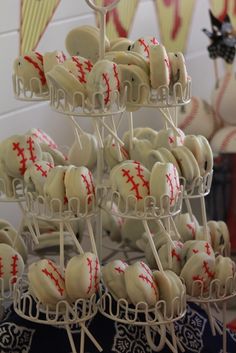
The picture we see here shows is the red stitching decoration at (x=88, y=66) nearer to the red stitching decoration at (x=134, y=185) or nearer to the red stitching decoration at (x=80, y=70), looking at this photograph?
the red stitching decoration at (x=80, y=70)

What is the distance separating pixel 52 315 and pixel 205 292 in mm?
249

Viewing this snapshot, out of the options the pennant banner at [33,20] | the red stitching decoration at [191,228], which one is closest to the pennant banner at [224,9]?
the pennant banner at [33,20]

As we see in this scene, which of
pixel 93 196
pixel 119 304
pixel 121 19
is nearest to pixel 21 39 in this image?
pixel 121 19

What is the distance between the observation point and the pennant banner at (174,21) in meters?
2.15

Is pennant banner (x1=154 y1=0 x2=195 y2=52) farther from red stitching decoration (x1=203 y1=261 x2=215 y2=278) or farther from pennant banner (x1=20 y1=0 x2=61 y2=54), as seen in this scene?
red stitching decoration (x1=203 y1=261 x2=215 y2=278)

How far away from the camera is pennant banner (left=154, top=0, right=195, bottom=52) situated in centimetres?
215

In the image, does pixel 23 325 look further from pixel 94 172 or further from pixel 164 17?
pixel 164 17

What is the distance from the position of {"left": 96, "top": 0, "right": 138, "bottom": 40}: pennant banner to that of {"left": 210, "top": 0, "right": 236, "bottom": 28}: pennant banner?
449 millimetres

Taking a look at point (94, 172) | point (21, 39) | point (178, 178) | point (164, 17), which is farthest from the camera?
point (164, 17)

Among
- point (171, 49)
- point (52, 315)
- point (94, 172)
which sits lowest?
point (52, 315)

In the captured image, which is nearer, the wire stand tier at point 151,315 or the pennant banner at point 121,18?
the wire stand tier at point 151,315

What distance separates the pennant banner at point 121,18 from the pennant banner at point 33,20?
201 mm

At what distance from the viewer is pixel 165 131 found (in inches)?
52.5

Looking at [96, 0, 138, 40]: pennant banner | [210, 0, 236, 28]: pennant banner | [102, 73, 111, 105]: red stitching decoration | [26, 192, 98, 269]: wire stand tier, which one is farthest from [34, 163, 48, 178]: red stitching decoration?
[210, 0, 236, 28]: pennant banner
